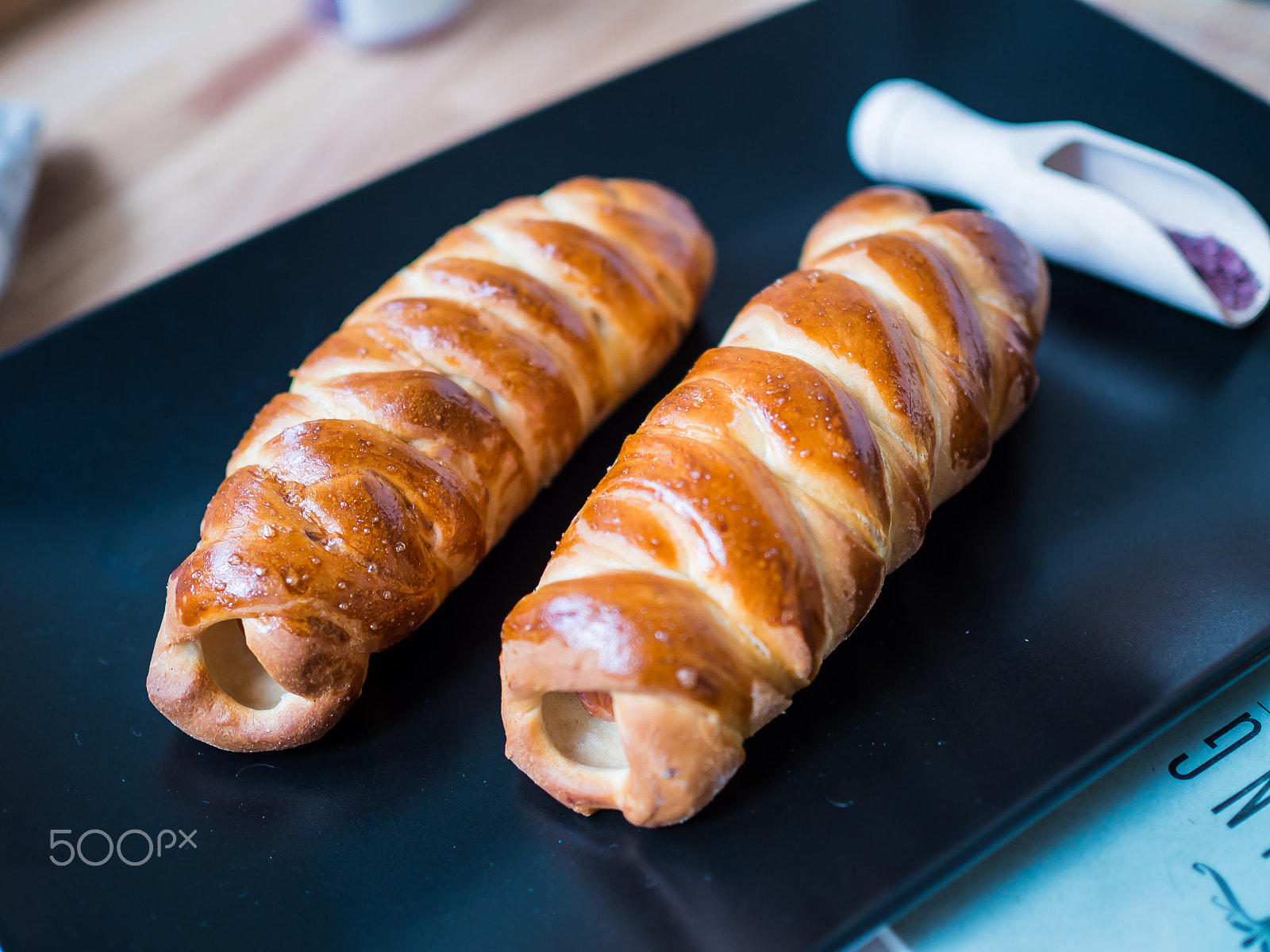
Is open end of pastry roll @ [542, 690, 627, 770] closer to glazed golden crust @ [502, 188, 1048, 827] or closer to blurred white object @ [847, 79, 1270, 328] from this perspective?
glazed golden crust @ [502, 188, 1048, 827]

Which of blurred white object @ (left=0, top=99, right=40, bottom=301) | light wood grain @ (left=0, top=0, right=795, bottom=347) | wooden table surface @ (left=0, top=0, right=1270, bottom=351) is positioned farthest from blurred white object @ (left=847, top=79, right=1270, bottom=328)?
blurred white object @ (left=0, top=99, right=40, bottom=301)

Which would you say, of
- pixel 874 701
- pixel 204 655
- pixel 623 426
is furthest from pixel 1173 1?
pixel 204 655

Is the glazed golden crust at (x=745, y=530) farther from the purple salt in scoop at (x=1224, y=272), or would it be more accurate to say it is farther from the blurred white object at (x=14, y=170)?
the blurred white object at (x=14, y=170)

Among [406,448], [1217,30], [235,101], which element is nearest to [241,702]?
[406,448]

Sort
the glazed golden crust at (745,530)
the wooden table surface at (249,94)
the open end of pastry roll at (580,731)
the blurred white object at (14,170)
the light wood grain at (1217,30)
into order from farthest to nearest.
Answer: the wooden table surface at (249,94) < the light wood grain at (1217,30) < the blurred white object at (14,170) < the open end of pastry roll at (580,731) < the glazed golden crust at (745,530)

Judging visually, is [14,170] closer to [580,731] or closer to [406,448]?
[406,448]

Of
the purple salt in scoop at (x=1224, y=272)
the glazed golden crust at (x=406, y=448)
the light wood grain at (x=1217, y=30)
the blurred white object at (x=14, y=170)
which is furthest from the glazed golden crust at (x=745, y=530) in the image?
the blurred white object at (x=14, y=170)

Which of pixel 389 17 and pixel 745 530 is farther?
pixel 389 17
